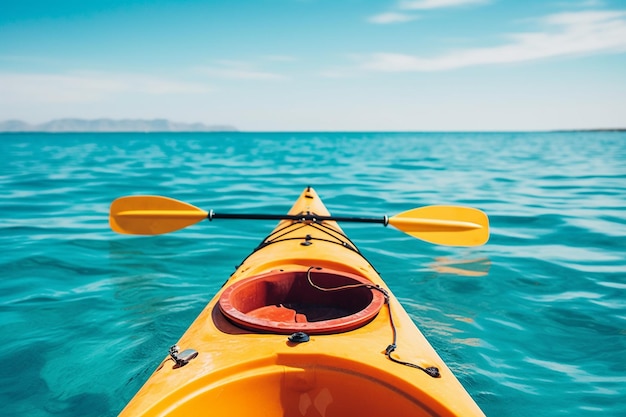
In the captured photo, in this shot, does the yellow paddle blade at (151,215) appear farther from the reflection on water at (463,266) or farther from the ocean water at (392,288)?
the reflection on water at (463,266)

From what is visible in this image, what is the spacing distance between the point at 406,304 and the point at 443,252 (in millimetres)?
2222

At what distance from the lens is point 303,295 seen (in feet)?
10.3

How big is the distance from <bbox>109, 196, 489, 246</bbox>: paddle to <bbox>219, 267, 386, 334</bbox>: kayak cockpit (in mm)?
1763

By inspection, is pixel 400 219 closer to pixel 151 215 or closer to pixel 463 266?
pixel 463 266

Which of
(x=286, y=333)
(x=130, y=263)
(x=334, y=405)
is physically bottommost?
(x=130, y=263)

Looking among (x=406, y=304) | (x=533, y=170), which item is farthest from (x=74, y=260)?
(x=533, y=170)

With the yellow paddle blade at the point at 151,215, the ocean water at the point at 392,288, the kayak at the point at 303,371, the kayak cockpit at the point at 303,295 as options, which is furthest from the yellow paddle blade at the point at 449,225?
the yellow paddle blade at the point at 151,215

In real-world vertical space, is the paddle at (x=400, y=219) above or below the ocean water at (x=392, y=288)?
above

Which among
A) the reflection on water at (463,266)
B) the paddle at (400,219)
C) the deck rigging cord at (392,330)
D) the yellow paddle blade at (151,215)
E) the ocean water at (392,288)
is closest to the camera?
the deck rigging cord at (392,330)

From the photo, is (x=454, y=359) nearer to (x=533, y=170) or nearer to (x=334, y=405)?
(x=334, y=405)

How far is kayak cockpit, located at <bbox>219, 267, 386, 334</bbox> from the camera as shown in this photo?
9.38ft

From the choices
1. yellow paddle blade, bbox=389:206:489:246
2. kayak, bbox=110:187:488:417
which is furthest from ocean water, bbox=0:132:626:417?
kayak, bbox=110:187:488:417

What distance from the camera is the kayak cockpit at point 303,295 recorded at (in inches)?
113

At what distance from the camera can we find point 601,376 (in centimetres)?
339
